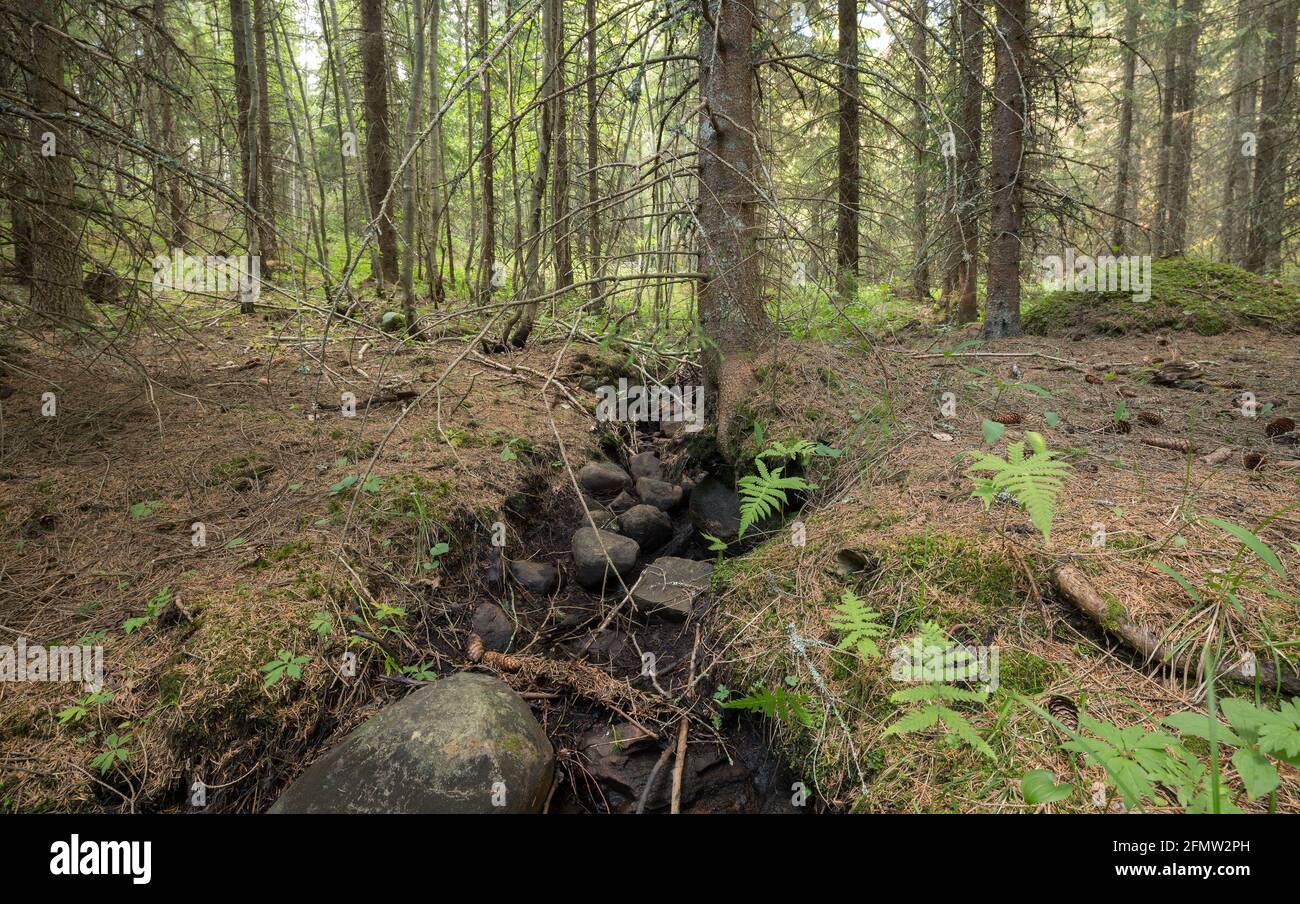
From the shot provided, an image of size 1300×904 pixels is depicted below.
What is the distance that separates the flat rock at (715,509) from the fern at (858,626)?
150 cm

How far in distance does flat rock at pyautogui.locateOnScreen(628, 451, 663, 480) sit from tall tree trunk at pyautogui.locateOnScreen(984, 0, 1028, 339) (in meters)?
4.10

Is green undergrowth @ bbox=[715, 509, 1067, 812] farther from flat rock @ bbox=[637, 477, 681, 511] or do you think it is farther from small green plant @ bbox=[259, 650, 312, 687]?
small green plant @ bbox=[259, 650, 312, 687]

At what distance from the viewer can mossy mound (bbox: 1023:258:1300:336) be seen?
6.31 meters

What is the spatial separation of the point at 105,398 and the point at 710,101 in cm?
515

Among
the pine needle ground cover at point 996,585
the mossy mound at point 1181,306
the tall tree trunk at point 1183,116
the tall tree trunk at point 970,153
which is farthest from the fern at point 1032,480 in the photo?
the tall tree trunk at point 1183,116

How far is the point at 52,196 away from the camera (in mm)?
3982

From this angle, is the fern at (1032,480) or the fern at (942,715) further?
the fern at (1032,480)

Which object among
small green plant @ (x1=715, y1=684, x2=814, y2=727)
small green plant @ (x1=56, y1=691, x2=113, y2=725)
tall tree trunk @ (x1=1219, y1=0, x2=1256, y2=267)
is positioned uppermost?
tall tree trunk @ (x1=1219, y1=0, x2=1256, y2=267)

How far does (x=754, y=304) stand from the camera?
14.3ft

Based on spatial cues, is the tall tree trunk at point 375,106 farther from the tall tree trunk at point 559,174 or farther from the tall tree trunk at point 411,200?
the tall tree trunk at point 559,174

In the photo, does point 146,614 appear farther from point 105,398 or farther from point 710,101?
point 710,101

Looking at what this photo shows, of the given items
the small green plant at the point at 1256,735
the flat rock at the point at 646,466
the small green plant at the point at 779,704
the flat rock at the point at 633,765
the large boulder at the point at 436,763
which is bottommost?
the flat rock at the point at 633,765

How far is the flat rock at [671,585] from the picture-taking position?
3549mm

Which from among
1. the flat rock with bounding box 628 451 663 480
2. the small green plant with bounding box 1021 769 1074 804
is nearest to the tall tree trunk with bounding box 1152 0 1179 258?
the flat rock with bounding box 628 451 663 480
